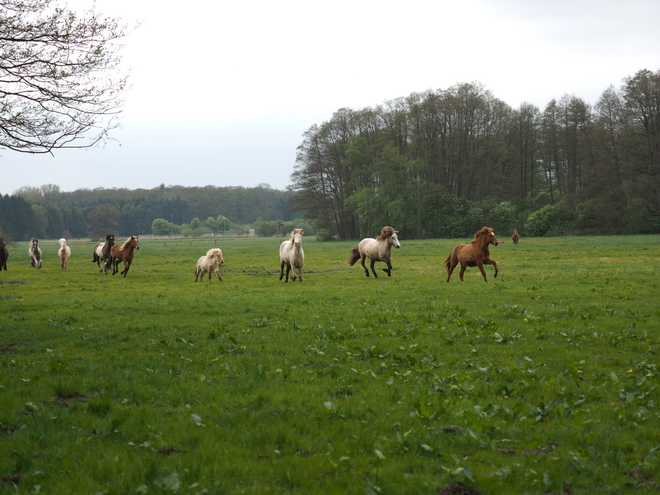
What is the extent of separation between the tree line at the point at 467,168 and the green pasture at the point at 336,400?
197 ft

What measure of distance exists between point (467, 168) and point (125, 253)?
195 feet

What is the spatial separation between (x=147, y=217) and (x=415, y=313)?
19191 centimetres

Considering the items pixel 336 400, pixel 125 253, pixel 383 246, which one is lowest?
pixel 336 400

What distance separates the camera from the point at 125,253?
2928 cm

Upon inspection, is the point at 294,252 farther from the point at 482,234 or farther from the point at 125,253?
the point at 125,253

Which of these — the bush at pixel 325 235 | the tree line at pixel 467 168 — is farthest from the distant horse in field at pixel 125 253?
the bush at pixel 325 235

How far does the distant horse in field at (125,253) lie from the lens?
2917 cm

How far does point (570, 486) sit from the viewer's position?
4727 mm

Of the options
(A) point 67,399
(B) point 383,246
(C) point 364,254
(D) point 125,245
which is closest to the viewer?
(A) point 67,399

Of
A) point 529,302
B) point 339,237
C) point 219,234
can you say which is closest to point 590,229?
point 339,237

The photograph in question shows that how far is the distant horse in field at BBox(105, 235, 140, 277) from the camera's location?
29172 millimetres

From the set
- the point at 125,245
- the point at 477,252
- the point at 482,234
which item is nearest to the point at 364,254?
the point at 477,252

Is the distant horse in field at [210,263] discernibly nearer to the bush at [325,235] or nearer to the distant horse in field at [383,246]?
the distant horse in field at [383,246]

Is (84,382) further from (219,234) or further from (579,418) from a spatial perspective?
(219,234)
